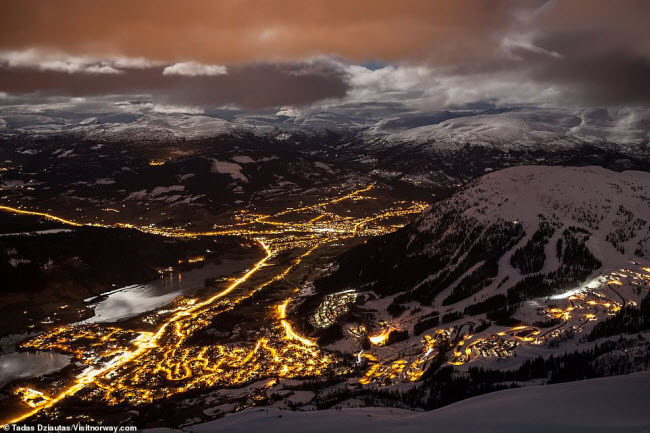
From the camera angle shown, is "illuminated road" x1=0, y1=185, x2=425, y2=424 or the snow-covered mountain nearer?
"illuminated road" x1=0, y1=185, x2=425, y2=424

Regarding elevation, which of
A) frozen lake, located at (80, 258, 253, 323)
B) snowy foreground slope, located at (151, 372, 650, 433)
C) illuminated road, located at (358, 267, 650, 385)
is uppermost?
snowy foreground slope, located at (151, 372, 650, 433)

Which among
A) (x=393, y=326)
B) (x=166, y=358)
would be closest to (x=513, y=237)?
(x=393, y=326)

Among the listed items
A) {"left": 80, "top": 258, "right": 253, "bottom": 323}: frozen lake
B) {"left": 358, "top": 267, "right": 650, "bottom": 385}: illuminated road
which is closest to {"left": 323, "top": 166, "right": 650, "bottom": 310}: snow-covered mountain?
{"left": 358, "top": 267, "right": 650, "bottom": 385}: illuminated road

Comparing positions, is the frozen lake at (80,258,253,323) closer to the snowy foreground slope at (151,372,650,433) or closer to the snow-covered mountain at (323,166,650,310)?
the snow-covered mountain at (323,166,650,310)

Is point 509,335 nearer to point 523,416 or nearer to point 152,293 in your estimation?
point 523,416

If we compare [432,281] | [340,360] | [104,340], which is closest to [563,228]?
[432,281]

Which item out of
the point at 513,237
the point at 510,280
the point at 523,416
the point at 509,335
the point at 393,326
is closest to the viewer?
the point at 523,416

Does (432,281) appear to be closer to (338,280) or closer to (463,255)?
(463,255)

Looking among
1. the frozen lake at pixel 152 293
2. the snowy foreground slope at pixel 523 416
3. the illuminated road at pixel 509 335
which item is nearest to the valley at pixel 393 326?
the illuminated road at pixel 509 335
